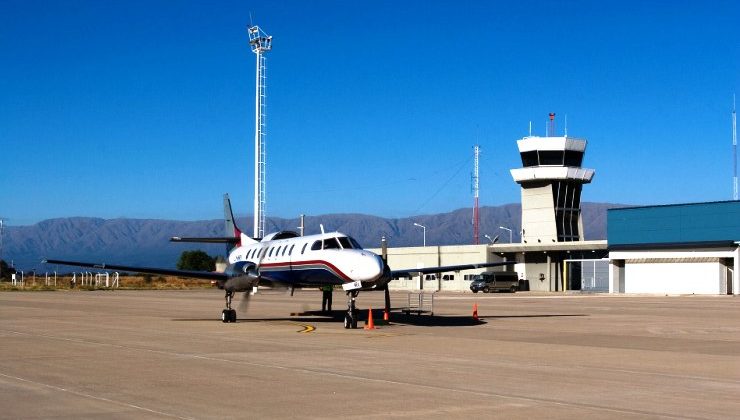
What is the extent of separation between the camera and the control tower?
97.8 m

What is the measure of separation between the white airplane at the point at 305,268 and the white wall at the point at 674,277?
45442 millimetres

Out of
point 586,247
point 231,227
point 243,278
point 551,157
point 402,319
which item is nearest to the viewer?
point 243,278

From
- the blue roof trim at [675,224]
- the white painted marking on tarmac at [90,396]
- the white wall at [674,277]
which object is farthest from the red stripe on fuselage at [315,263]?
the blue roof trim at [675,224]

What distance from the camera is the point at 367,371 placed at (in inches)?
664

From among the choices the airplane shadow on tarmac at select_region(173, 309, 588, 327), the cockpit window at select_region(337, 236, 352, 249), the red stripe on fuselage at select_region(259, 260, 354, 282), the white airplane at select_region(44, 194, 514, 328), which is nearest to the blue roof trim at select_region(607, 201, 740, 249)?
the airplane shadow on tarmac at select_region(173, 309, 588, 327)

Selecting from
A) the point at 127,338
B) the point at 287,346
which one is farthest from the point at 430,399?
the point at 127,338

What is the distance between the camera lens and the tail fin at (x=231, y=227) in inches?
1563

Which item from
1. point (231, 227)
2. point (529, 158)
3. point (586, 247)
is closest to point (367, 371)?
point (231, 227)

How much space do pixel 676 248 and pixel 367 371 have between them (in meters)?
68.2

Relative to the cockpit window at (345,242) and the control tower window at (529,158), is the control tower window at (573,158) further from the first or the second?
the cockpit window at (345,242)

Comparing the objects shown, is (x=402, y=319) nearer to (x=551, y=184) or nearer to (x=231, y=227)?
(x=231, y=227)

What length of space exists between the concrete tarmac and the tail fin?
9.30 metres

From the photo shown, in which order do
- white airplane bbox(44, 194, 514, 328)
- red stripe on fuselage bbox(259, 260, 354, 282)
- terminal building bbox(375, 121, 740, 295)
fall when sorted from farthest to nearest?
terminal building bbox(375, 121, 740, 295)
red stripe on fuselage bbox(259, 260, 354, 282)
white airplane bbox(44, 194, 514, 328)

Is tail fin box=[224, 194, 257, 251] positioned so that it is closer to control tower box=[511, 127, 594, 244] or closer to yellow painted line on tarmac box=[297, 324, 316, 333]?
yellow painted line on tarmac box=[297, 324, 316, 333]
